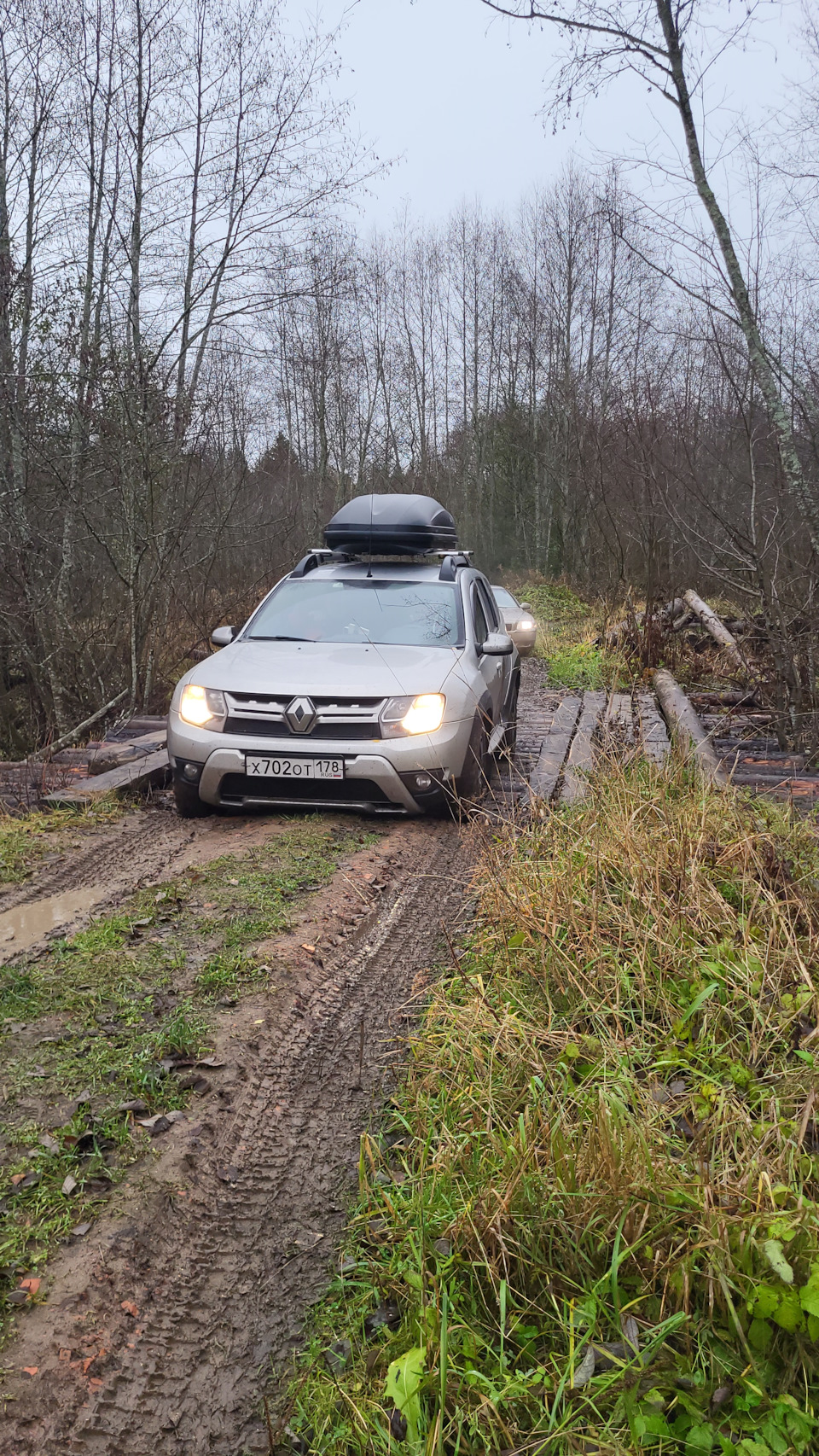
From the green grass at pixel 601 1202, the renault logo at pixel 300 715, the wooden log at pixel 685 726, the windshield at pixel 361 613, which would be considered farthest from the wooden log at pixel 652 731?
the green grass at pixel 601 1202

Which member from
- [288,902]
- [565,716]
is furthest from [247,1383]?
[565,716]

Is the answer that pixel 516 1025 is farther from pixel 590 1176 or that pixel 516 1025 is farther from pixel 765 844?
pixel 765 844

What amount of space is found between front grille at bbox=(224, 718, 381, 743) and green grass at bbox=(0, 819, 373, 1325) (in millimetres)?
950

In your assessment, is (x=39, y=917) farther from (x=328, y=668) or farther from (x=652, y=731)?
(x=652, y=731)

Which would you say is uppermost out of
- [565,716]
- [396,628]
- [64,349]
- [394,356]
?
[394,356]

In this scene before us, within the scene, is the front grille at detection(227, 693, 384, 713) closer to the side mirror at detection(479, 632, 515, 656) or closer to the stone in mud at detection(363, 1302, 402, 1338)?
the side mirror at detection(479, 632, 515, 656)

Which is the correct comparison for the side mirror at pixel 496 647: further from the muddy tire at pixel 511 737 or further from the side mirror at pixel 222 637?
the side mirror at pixel 222 637

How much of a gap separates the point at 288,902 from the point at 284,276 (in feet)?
36.0

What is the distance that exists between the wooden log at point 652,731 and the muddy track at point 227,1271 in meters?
3.09

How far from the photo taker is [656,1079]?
276 centimetres

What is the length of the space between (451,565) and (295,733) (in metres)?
2.49

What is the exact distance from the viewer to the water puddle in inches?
163

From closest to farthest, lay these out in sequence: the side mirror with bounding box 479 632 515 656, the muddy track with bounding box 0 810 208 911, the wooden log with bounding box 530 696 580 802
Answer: the muddy track with bounding box 0 810 208 911
the wooden log with bounding box 530 696 580 802
the side mirror with bounding box 479 632 515 656

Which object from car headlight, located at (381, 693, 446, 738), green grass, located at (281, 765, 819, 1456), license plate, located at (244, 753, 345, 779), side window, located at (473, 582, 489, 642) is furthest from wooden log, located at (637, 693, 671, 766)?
green grass, located at (281, 765, 819, 1456)
